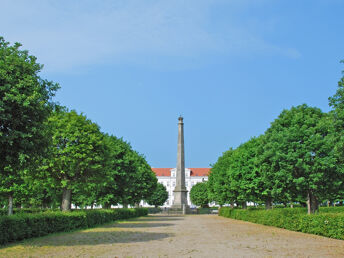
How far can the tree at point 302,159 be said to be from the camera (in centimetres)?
2553

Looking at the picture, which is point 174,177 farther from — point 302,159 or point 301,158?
point 302,159

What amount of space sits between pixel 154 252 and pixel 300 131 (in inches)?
650

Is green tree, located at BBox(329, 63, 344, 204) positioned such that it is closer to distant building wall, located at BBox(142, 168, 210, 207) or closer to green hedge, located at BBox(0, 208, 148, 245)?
green hedge, located at BBox(0, 208, 148, 245)

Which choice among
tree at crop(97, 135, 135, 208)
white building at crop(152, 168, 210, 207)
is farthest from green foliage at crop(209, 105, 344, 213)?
white building at crop(152, 168, 210, 207)

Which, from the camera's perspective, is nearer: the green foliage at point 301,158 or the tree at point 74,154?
the green foliage at point 301,158

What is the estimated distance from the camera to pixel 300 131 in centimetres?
2656

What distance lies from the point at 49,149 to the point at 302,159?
16.9 meters

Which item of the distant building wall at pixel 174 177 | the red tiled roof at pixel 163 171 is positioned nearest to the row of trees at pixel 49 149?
the distant building wall at pixel 174 177

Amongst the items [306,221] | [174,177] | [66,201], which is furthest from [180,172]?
[174,177]

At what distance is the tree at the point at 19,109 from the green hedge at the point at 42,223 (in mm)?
2782

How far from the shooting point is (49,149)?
1717cm

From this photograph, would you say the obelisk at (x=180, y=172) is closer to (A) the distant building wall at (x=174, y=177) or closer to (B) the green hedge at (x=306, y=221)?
(B) the green hedge at (x=306, y=221)

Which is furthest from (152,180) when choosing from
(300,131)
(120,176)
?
Result: (300,131)

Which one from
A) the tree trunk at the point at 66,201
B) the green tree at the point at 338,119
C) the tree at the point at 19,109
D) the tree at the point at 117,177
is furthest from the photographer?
the tree at the point at 117,177
